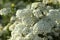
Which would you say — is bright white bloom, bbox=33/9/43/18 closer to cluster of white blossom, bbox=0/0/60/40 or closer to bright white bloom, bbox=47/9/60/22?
cluster of white blossom, bbox=0/0/60/40

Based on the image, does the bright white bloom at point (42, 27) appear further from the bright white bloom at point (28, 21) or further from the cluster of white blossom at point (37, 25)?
the bright white bloom at point (28, 21)

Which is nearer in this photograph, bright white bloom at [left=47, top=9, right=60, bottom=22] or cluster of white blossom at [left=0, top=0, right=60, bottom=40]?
cluster of white blossom at [left=0, top=0, right=60, bottom=40]

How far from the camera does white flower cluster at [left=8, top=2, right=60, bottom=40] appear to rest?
3588mm

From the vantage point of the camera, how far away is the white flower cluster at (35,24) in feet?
11.8

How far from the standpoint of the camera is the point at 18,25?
381 centimetres

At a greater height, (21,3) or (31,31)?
(21,3)

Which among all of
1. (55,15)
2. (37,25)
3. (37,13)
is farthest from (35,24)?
(55,15)

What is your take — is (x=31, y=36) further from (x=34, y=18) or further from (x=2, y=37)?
(x=2, y=37)

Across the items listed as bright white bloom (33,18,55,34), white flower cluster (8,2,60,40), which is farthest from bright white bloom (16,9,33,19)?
bright white bloom (33,18,55,34)

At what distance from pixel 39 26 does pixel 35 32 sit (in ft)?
0.38

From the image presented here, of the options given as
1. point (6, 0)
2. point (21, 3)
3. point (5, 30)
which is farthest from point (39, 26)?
point (6, 0)

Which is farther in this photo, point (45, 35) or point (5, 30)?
point (5, 30)

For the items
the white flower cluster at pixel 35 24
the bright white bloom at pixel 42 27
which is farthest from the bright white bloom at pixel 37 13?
the bright white bloom at pixel 42 27

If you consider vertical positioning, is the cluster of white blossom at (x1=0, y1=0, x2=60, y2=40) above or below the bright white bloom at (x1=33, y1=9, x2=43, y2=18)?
below
